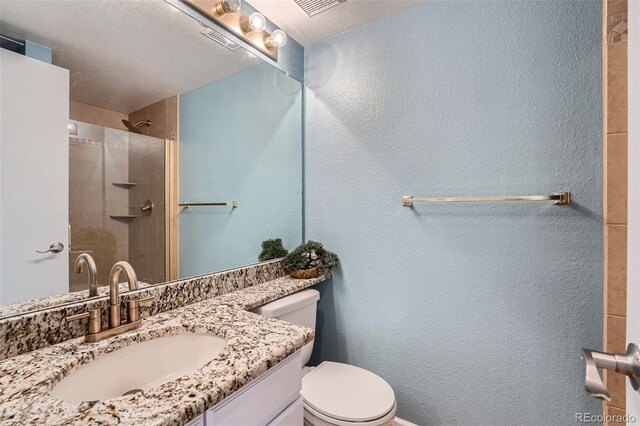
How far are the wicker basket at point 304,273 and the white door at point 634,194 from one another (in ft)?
3.73

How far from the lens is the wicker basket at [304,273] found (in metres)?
1.46

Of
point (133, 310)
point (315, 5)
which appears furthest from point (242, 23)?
point (133, 310)

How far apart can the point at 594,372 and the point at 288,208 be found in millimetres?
1388

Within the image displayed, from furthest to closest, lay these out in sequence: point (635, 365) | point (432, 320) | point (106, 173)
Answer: point (432, 320) < point (106, 173) < point (635, 365)

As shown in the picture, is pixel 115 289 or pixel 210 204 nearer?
pixel 115 289

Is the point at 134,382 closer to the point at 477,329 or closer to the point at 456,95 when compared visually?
the point at 477,329

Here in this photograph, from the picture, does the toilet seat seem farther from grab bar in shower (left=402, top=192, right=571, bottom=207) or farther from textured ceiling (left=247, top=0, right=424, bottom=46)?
textured ceiling (left=247, top=0, right=424, bottom=46)

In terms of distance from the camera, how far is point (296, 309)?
129 centimetres

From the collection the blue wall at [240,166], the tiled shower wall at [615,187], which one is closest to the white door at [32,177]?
the blue wall at [240,166]

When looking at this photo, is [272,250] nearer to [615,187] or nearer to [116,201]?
[116,201]

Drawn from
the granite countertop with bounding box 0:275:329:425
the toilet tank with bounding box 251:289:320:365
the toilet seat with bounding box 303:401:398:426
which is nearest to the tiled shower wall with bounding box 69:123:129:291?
the granite countertop with bounding box 0:275:329:425

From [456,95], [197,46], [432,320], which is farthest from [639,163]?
[197,46]

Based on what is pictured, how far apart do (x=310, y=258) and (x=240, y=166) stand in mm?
618

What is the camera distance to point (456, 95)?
1.27 m
